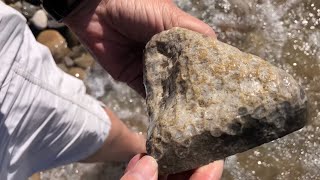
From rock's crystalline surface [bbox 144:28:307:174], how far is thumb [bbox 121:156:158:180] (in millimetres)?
39

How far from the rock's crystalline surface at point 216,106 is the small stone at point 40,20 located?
186cm

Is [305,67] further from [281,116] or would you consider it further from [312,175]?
[281,116]

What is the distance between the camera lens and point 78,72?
10.8ft

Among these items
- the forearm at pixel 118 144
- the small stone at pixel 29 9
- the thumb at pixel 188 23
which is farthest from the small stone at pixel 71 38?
the thumb at pixel 188 23

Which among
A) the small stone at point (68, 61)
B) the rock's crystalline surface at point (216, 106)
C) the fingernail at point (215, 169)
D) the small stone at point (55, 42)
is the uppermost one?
the rock's crystalline surface at point (216, 106)

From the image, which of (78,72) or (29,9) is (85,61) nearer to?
(78,72)

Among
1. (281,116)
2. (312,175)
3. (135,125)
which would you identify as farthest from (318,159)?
(281,116)

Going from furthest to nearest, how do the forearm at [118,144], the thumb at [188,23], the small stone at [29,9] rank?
the small stone at [29,9] → the forearm at [118,144] → the thumb at [188,23]

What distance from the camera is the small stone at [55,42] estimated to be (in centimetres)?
333

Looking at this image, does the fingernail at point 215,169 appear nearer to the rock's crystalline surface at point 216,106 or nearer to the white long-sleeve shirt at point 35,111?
the rock's crystalline surface at point 216,106

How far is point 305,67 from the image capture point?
9.80 ft

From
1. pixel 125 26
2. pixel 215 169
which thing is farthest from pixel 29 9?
pixel 215 169

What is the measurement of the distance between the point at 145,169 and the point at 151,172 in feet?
0.08

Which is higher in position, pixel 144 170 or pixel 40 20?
pixel 144 170
